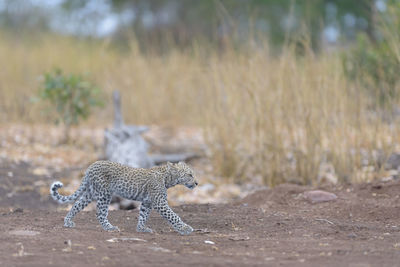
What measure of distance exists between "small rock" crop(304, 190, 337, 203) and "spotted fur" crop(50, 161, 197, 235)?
1916 mm

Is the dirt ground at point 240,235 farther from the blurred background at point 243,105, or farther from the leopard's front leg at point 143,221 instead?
the blurred background at point 243,105

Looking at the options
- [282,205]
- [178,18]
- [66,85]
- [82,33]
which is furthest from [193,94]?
[178,18]

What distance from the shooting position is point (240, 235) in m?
5.12

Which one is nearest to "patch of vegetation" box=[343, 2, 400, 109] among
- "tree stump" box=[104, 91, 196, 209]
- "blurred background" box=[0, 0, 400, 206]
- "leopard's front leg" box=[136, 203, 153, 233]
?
"blurred background" box=[0, 0, 400, 206]

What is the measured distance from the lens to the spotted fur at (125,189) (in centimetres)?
507

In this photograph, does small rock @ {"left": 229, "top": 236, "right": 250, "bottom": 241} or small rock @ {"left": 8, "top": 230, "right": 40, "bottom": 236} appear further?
small rock @ {"left": 229, "top": 236, "right": 250, "bottom": 241}

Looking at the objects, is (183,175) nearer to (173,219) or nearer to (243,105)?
(173,219)

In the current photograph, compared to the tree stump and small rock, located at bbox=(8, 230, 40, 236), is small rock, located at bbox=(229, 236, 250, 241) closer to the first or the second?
small rock, located at bbox=(8, 230, 40, 236)

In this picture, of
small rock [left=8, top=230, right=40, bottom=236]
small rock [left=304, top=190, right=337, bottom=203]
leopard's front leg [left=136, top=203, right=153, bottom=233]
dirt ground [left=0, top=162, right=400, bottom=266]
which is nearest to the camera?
dirt ground [left=0, top=162, right=400, bottom=266]

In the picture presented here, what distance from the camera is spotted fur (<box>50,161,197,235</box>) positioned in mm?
5074

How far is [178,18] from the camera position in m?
24.7

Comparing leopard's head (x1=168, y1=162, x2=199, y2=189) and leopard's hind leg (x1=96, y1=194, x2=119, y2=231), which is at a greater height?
leopard's head (x1=168, y1=162, x2=199, y2=189)

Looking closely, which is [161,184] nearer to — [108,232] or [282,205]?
[108,232]

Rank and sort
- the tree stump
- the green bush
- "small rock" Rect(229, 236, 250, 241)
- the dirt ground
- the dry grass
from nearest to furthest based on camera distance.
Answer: the dirt ground < "small rock" Rect(229, 236, 250, 241) < the dry grass < the tree stump < the green bush
